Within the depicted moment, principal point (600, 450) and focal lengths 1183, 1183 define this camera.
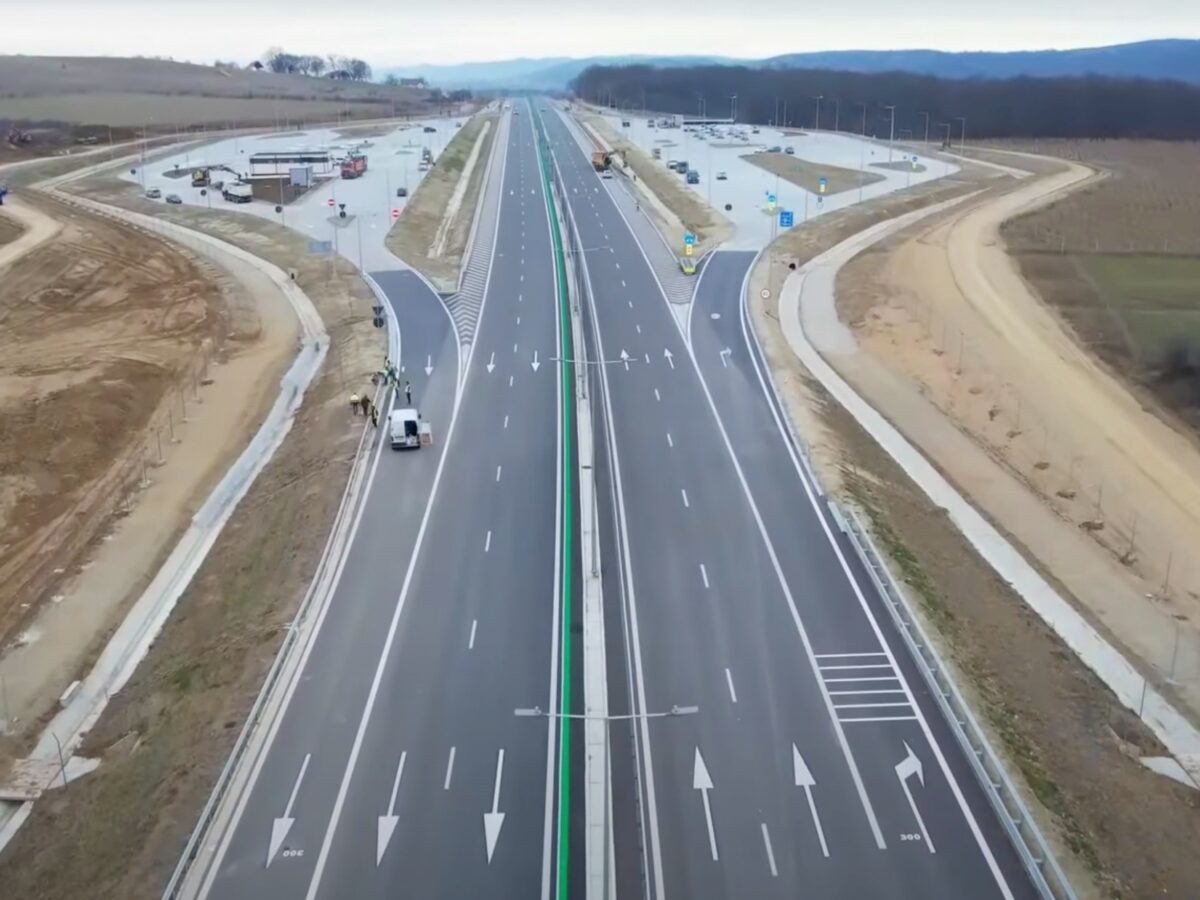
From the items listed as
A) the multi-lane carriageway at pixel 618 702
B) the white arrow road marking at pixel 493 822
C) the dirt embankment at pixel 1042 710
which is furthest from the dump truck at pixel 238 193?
the white arrow road marking at pixel 493 822

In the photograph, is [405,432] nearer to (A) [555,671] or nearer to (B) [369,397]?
(B) [369,397]

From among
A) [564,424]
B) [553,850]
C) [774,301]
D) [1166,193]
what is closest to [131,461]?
[564,424]

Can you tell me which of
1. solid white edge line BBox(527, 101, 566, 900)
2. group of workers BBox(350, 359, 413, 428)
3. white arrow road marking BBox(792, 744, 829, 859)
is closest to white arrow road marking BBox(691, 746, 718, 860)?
white arrow road marking BBox(792, 744, 829, 859)

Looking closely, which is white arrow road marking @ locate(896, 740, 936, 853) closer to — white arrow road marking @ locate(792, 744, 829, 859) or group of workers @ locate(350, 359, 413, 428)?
white arrow road marking @ locate(792, 744, 829, 859)

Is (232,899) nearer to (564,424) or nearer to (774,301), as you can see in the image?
(564,424)

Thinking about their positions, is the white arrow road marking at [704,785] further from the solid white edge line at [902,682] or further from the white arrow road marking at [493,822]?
the solid white edge line at [902,682]

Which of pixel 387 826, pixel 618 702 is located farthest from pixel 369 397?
pixel 387 826

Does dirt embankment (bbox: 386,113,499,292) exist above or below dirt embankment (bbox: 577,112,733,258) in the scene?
below
